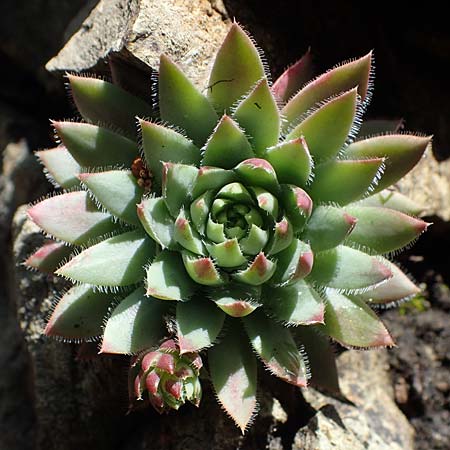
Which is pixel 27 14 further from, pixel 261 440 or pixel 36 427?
pixel 261 440

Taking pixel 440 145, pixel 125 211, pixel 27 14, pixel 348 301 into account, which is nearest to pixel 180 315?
pixel 125 211


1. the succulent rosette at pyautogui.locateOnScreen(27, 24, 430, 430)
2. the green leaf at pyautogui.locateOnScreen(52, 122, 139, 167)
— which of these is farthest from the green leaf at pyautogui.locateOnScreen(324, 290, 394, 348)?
the green leaf at pyautogui.locateOnScreen(52, 122, 139, 167)

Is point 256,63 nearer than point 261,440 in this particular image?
Yes

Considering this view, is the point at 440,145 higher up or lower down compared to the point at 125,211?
higher up

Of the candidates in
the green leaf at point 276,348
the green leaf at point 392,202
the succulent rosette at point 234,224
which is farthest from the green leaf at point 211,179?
the green leaf at point 392,202

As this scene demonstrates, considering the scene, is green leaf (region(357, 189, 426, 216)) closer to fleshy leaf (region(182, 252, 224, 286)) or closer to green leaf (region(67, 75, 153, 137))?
fleshy leaf (region(182, 252, 224, 286))

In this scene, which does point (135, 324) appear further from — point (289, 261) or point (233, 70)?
point (233, 70)

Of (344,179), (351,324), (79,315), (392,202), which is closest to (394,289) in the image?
(351,324)
